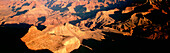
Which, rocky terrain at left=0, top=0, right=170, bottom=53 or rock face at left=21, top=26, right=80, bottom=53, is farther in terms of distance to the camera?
rocky terrain at left=0, top=0, right=170, bottom=53

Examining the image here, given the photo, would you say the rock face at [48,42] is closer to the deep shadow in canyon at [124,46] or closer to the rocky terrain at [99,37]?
the rocky terrain at [99,37]

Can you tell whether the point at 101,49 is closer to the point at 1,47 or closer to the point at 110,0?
the point at 1,47

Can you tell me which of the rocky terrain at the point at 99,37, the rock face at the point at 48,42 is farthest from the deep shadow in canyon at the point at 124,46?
the rock face at the point at 48,42

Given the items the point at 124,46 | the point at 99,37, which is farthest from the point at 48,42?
the point at 124,46

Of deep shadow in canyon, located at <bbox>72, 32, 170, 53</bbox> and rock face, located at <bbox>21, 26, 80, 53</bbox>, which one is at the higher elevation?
rock face, located at <bbox>21, 26, 80, 53</bbox>

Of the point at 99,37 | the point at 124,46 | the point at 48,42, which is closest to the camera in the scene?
the point at 48,42

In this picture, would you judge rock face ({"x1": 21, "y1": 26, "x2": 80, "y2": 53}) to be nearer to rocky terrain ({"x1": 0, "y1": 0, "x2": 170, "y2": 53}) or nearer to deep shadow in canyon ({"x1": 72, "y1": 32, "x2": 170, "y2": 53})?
rocky terrain ({"x1": 0, "y1": 0, "x2": 170, "y2": 53})

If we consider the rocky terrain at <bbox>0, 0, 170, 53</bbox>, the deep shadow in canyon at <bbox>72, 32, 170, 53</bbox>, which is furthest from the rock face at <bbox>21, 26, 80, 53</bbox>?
the deep shadow in canyon at <bbox>72, 32, 170, 53</bbox>

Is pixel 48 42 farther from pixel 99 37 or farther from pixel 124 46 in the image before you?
pixel 124 46

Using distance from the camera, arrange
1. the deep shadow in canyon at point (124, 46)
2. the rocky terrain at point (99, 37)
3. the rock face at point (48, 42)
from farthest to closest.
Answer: the deep shadow in canyon at point (124, 46)
the rocky terrain at point (99, 37)
the rock face at point (48, 42)

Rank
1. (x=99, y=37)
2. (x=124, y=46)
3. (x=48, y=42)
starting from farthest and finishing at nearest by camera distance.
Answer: (x=99, y=37), (x=124, y=46), (x=48, y=42)

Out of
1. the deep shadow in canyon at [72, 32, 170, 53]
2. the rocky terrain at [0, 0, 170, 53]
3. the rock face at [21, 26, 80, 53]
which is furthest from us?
the deep shadow in canyon at [72, 32, 170, 53]
